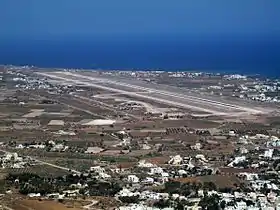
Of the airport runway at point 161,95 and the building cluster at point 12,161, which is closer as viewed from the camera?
the building cluster at point 12,161

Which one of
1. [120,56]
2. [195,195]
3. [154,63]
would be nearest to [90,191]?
[195,195]

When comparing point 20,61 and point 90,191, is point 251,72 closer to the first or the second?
point 20,61

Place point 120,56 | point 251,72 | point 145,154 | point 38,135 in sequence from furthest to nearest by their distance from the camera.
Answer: point 120,56
point 251,72
point 38,135
point 145,154

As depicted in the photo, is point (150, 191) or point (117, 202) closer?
point (117, 202)

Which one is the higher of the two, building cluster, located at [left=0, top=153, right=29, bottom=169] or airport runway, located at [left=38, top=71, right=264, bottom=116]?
airport runway, located at [left=38, top=71, right=264, bottom=116]

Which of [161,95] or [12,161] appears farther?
[161,95]

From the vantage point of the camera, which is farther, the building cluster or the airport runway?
the airport runway

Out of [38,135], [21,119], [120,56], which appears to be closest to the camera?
[38,135]

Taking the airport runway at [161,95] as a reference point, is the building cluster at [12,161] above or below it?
below
